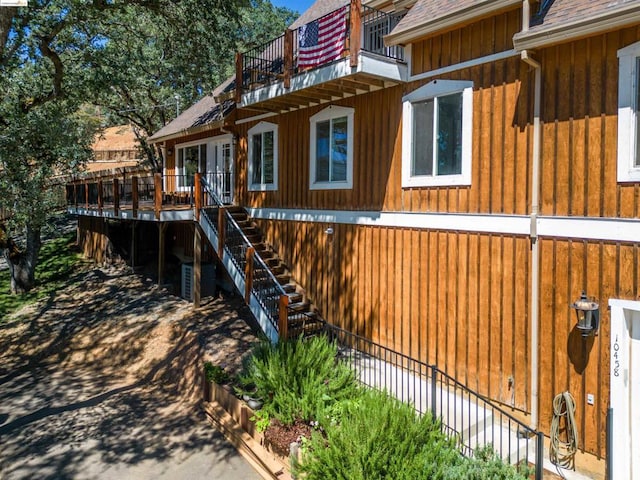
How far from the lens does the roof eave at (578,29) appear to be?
5.39 metres

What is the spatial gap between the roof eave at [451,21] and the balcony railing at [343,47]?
38 centimetres

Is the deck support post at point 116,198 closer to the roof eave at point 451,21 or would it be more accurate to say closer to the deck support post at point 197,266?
the deck support post at point 197,266

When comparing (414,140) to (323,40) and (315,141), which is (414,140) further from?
(315,141)

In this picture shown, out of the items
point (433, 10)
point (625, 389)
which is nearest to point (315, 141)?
point (433, 10)

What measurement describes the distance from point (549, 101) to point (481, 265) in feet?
8.64

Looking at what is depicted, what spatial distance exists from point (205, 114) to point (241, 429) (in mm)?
11653

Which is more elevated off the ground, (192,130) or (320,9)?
(320,9)

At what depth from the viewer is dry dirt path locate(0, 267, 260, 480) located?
7.09 meters

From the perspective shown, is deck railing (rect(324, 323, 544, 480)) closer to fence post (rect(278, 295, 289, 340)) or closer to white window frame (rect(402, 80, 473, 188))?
fence post (rect(278, 295, 289, 340))

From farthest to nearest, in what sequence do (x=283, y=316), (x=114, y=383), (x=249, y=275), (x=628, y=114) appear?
1. (x=114, y=383)
2. (x=249, y=275)
3. (x=283, y=316)
4. (x=628, y=114)

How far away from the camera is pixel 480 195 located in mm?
7379

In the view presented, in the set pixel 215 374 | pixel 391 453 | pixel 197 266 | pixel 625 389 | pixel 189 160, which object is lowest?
pixel 215 374

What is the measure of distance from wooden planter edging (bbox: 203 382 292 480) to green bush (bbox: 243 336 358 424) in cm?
48

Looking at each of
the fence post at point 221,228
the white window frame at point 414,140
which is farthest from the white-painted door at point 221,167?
the white window frame at point 414,140
